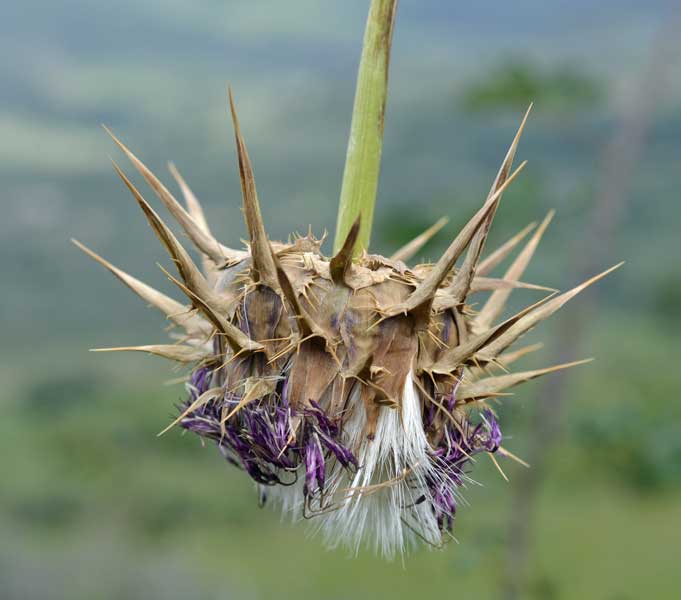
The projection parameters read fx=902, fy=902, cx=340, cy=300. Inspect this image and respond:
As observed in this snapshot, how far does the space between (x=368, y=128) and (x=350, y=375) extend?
78cm

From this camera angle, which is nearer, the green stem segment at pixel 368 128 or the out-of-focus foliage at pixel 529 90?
the green stem segment at pixel 368 128

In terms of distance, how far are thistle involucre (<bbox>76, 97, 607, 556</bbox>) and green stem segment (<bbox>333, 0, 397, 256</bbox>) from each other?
14cm

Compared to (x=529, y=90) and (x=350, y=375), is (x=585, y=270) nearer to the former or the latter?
(x=529, y=90)

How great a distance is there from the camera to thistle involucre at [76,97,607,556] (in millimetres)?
2623

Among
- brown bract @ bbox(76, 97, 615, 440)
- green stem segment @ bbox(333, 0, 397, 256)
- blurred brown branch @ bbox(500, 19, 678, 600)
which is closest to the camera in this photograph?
brown bract @ bbox(76, 97, 615, 440)

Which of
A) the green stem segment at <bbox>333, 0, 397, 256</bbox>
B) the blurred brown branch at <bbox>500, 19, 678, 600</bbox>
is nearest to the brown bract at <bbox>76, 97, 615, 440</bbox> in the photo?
the green stem segment at <bbox>333, 0, 397, 256</bbox>

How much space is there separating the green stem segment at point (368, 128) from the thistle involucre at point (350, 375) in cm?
14

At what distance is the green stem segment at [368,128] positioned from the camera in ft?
9.02

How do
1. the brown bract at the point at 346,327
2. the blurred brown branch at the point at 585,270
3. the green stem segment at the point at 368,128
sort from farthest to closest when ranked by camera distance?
1. the blurred brown branch at the point at 585,270
2. the green stem segment at the point at 368,128
3. the brown bract at the point at 346,327

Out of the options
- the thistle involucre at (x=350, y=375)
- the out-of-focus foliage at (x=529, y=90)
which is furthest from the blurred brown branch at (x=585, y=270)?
the thistle involucre at (x=350, y=375)

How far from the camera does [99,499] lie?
20719 mm

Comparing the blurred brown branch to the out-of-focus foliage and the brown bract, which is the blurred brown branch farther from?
the brown bract

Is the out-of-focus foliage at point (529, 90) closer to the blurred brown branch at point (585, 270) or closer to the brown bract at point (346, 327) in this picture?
the blurred brown branch at point (585, 270)

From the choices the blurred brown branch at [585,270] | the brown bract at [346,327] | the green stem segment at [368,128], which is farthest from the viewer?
the blurred brown branch at [585,270]
